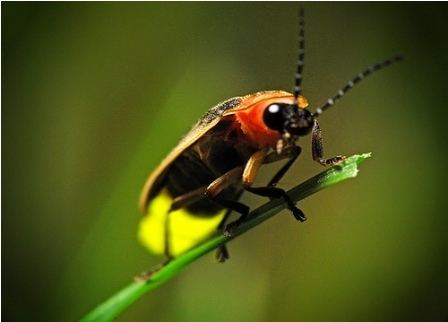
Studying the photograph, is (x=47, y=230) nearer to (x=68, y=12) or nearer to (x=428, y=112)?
(x=68, y=12)

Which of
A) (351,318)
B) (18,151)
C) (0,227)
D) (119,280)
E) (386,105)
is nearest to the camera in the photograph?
(119,280)

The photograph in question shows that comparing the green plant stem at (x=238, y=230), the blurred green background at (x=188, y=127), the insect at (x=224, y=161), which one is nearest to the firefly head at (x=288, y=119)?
the insect at (x=224, y=161)

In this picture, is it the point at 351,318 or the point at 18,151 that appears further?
the point at 18,151

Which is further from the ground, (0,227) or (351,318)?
(0,227)

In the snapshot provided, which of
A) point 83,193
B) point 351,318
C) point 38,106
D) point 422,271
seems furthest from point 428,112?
point 38,106

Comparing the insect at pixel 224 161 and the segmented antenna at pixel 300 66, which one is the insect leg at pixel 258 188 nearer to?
the insect at pixel 224 161

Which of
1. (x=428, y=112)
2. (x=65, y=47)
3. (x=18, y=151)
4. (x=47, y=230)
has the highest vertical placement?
(x=65, y=47)

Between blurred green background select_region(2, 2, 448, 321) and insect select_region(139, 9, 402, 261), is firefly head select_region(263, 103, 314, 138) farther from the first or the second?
blurred green background select_region(2, 2, 448, 321)
